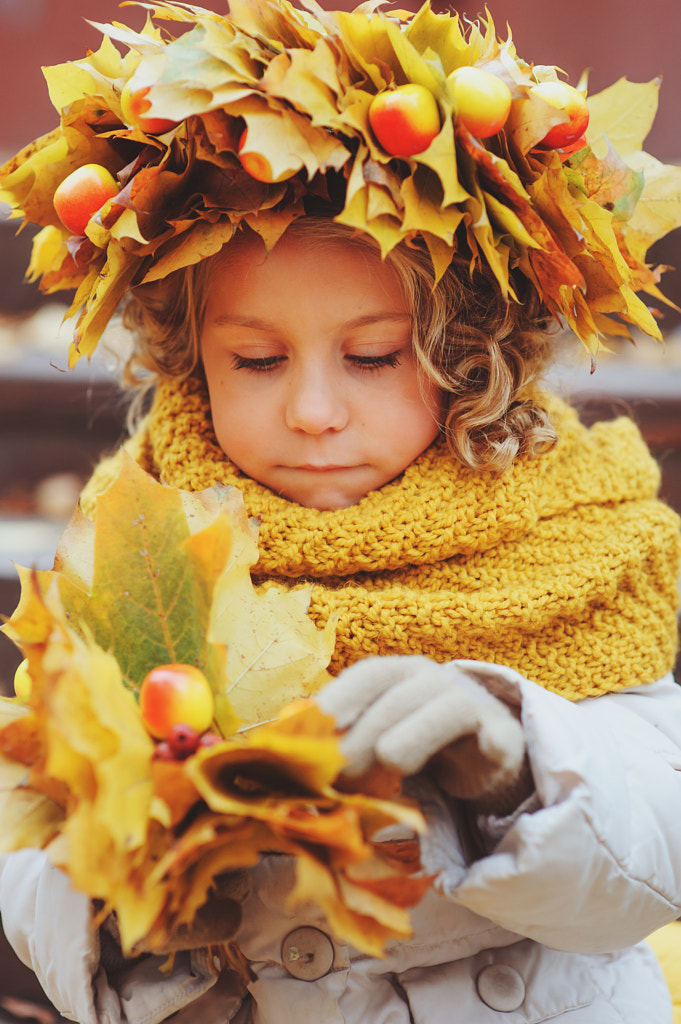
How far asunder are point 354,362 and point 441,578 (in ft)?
0.79

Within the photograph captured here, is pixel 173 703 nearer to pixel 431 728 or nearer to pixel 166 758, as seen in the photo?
pixel 166 758

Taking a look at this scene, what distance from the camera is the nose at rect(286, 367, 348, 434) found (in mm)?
806

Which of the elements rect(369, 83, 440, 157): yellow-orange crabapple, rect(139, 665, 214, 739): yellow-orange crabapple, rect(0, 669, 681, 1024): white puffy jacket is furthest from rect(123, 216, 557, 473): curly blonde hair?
rect(139, 665, 214, 739): yellow-orange crabapple

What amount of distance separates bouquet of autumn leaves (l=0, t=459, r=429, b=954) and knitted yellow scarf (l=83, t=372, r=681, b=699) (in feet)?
0.73

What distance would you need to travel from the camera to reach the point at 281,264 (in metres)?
0.82

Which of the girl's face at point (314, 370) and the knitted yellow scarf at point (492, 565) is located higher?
the girl's face at point (314, 370)

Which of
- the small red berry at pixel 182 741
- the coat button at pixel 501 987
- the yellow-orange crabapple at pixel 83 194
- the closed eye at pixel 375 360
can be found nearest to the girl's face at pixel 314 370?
the closed eye at pixel 375 360

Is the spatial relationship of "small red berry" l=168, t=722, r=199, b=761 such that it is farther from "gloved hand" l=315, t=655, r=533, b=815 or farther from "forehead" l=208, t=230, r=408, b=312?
"forehead" l=208, t=230, r=408, b=312

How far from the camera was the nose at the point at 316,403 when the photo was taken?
2.64 ft

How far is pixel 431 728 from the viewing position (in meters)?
0.54

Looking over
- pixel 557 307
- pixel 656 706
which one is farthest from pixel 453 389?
pixel 656 706

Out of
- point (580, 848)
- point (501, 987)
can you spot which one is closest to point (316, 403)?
point (580, 848)

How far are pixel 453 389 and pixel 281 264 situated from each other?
22 cm

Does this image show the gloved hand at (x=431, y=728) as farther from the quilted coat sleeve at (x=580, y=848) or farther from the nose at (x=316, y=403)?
the nose at (x=316, y=403)
